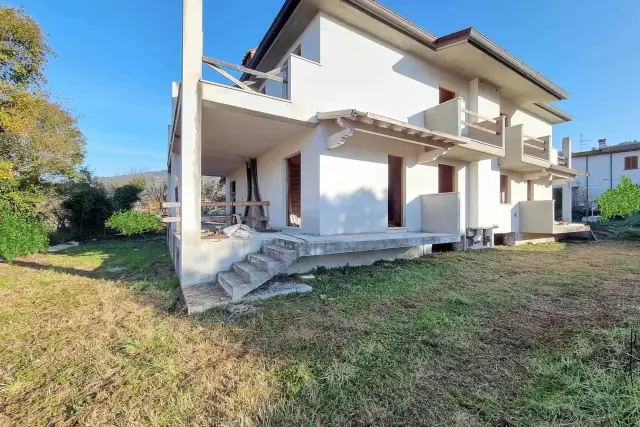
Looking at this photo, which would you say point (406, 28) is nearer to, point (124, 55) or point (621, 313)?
point (621, 313)

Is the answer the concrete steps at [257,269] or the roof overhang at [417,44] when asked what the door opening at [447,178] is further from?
the concrete steps at [257,269]

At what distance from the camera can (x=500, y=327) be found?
3416 millimetres

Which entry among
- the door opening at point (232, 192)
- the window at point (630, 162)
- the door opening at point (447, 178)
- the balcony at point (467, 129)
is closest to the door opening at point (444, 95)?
the balcony at point (467, 129)

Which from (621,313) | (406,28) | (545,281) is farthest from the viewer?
(406,28)

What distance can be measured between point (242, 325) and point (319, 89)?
5562 millimetres

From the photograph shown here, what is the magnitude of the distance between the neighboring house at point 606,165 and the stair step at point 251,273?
34.7 meters

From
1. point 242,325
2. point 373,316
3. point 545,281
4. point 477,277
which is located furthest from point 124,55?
point 545,281

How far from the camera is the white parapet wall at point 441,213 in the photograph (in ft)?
25.1

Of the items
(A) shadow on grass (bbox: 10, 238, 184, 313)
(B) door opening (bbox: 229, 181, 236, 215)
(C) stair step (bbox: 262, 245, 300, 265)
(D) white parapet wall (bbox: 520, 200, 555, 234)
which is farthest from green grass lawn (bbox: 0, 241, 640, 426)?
(B) door opening (bbox: 229, 181, 236, 215)

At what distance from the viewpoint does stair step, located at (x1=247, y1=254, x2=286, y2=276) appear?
190 inches

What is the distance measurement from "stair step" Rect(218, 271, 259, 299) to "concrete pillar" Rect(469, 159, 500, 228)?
8652 millimetres

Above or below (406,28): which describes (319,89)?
below

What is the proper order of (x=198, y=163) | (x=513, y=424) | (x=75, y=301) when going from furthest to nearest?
(x=198, y=163) → (x=75, y=301) → (x=513, y=424)

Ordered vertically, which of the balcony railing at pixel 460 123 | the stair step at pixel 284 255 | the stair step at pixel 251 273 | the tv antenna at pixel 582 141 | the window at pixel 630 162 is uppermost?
the tv antenna at pixel 582 141
